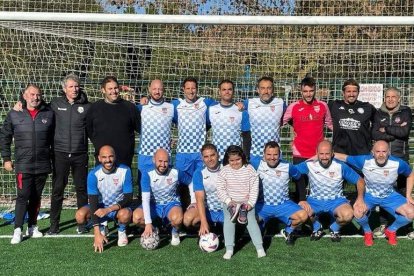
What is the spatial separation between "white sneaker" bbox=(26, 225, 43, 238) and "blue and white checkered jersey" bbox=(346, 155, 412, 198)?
11.1ft

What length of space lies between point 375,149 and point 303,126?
0.79 meters

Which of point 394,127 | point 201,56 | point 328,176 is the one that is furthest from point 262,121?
point 201,56

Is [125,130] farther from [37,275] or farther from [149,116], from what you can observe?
[37,275]

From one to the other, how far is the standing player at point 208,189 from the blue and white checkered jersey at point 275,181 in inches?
17.8

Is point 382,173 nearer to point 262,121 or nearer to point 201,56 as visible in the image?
point 262,121

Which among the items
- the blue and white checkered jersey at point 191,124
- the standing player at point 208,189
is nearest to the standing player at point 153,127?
the blue and white checkered jersey at point 191,124

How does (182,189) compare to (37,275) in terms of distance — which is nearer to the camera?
(37,275)

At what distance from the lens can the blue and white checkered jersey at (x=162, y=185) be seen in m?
5.19

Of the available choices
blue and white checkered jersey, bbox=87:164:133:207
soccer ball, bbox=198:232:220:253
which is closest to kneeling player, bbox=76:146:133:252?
blue and white checkered jersey, bbox=87:164:133:207

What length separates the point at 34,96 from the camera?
17.1 ft

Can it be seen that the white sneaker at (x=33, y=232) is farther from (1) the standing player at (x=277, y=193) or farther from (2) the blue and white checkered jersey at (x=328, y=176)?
(2) the blue and white checkered jersey at (x=328, y=176)

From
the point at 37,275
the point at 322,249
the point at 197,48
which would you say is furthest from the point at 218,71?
the point at 37,275

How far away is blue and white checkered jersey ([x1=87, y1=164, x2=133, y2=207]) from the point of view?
507cm

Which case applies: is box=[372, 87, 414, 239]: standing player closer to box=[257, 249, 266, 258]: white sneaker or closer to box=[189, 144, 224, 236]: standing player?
box=[257, 249, 266, 258]: white sneaker
